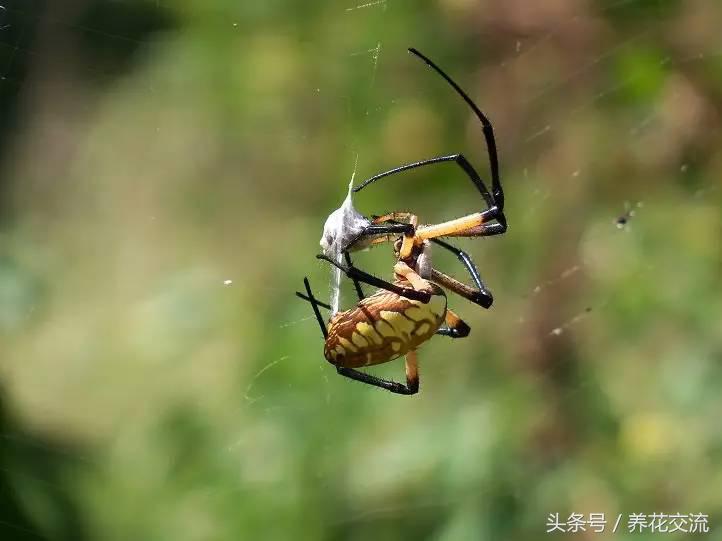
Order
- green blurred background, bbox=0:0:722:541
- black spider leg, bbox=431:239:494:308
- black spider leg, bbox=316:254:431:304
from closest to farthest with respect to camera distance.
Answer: black spider leg, bbox=316:254:431:304 < black spider leg, bbox=431:239:494:308 < green blurred background, bbox=0:0:722:541

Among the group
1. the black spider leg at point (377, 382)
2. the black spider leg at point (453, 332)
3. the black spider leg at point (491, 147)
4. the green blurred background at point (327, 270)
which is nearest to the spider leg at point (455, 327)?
the black spider leg at point (453, 332)

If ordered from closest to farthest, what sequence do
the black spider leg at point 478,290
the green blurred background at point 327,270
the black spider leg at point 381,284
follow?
the black spider leg at point 381,284 < the black spider leg at point 478,290 < the green blurred background at point 327,270

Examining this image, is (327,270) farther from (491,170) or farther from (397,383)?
(491,170)

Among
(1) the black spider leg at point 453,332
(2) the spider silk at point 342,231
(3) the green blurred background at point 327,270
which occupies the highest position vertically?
(2) the spider silk at point 342,231

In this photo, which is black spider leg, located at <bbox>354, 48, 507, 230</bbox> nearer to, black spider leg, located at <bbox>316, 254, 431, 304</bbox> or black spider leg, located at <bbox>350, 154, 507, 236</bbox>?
black spider leg, located at <bbox>350, 154, 507, 236</bbox>

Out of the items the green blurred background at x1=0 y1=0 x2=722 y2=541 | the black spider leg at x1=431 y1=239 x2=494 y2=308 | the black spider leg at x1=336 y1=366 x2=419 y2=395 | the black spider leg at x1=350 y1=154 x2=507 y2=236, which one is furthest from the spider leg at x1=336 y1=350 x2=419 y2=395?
the green blurred background at x1=0 y1=0 x2=722 y2=541

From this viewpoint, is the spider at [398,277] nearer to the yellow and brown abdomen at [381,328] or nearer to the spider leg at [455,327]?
the yellow and brown abdomen at [381,328]

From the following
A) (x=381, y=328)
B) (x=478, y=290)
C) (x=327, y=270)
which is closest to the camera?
(x=381, y=328)

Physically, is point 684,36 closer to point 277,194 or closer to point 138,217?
point 277,194

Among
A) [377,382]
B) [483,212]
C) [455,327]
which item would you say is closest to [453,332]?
[455,327]
